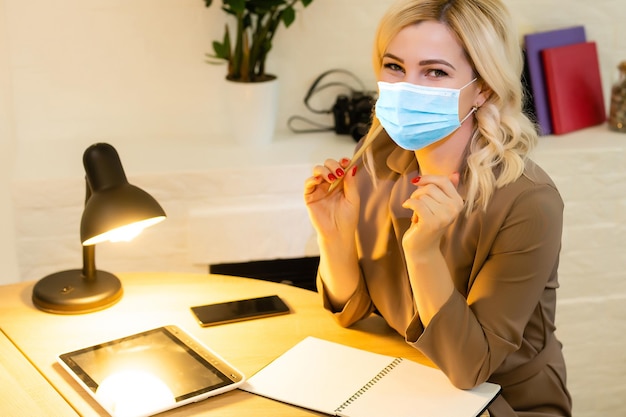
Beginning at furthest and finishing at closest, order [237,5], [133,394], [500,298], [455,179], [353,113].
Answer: [353,113], [237,5], [455,179], [500,298], [133,394]

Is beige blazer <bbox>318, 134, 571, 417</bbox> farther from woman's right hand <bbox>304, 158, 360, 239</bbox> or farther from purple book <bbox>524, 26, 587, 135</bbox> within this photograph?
purple book <bbox>524, 26, 587, 135</bbox>

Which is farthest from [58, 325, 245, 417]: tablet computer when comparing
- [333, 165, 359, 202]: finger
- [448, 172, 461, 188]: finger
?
[448, 172, 461, 188]: finger

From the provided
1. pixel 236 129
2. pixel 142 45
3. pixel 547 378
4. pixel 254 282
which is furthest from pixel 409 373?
pixel 142 45

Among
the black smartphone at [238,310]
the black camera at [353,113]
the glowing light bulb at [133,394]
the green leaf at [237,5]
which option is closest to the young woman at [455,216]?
the black smartphone at [238,310]

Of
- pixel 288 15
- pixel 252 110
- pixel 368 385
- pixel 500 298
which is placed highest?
pixel 288 15

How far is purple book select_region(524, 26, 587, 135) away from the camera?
2.61 m

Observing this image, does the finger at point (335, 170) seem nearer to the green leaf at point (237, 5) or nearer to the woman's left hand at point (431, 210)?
the woman's left hand at point (431, 210)

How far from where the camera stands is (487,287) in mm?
1505

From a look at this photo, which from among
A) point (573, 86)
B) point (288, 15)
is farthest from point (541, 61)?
point (288, 15)

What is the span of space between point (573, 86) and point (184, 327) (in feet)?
5.00

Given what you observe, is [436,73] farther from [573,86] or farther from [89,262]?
[573,86]

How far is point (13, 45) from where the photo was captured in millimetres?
2439

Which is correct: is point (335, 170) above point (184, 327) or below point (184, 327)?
above

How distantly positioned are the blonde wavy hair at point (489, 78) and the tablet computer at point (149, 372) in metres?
0.51
